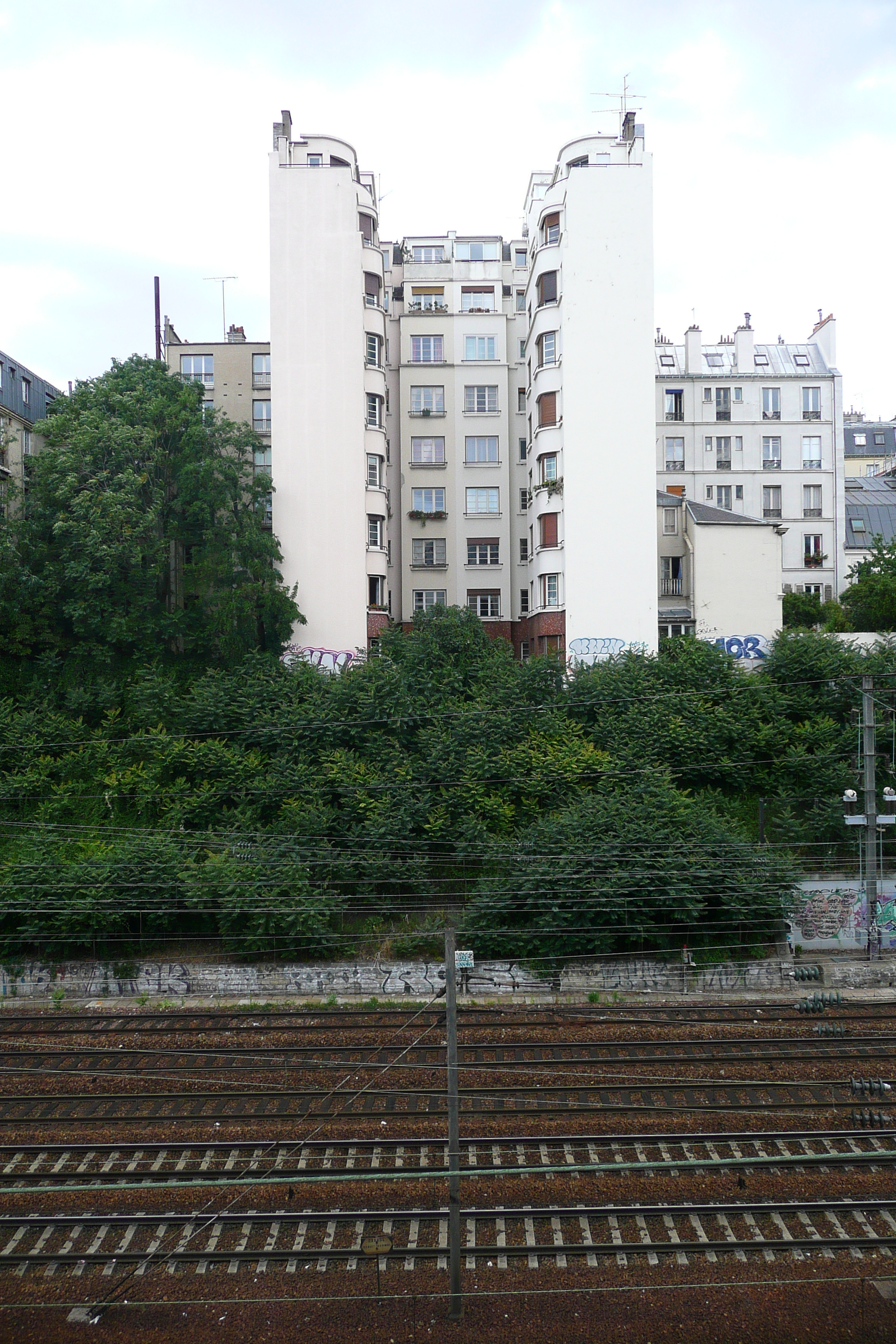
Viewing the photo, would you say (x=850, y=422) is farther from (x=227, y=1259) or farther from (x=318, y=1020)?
(x=227, y=1259)

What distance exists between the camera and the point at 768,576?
4097cm

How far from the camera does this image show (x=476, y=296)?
4997 cm

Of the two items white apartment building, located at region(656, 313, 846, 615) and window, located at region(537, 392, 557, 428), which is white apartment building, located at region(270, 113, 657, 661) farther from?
white apartment building, located at region(656, 313, 846, 615)

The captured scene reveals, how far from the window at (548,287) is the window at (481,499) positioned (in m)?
11.2

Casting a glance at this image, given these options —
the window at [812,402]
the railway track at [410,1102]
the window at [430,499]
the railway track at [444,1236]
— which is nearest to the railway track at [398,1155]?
the railway track at [410,1102]

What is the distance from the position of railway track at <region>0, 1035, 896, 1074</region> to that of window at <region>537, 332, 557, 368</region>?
99.2ft

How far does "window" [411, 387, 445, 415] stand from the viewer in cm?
4922

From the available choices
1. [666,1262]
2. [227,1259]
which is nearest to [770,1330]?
[666,1262]

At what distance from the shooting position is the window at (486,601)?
159ft

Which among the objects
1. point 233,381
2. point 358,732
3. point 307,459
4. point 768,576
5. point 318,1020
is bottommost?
point 318,1020

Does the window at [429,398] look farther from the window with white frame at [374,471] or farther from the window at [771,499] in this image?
the window at [771,499]

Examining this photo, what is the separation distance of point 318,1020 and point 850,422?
306ft

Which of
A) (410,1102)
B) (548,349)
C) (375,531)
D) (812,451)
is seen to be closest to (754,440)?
(812,451)

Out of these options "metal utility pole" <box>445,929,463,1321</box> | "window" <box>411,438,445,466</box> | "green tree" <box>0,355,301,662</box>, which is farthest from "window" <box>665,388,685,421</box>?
"metal utility pole" <box>445,929,463,1321</box>
